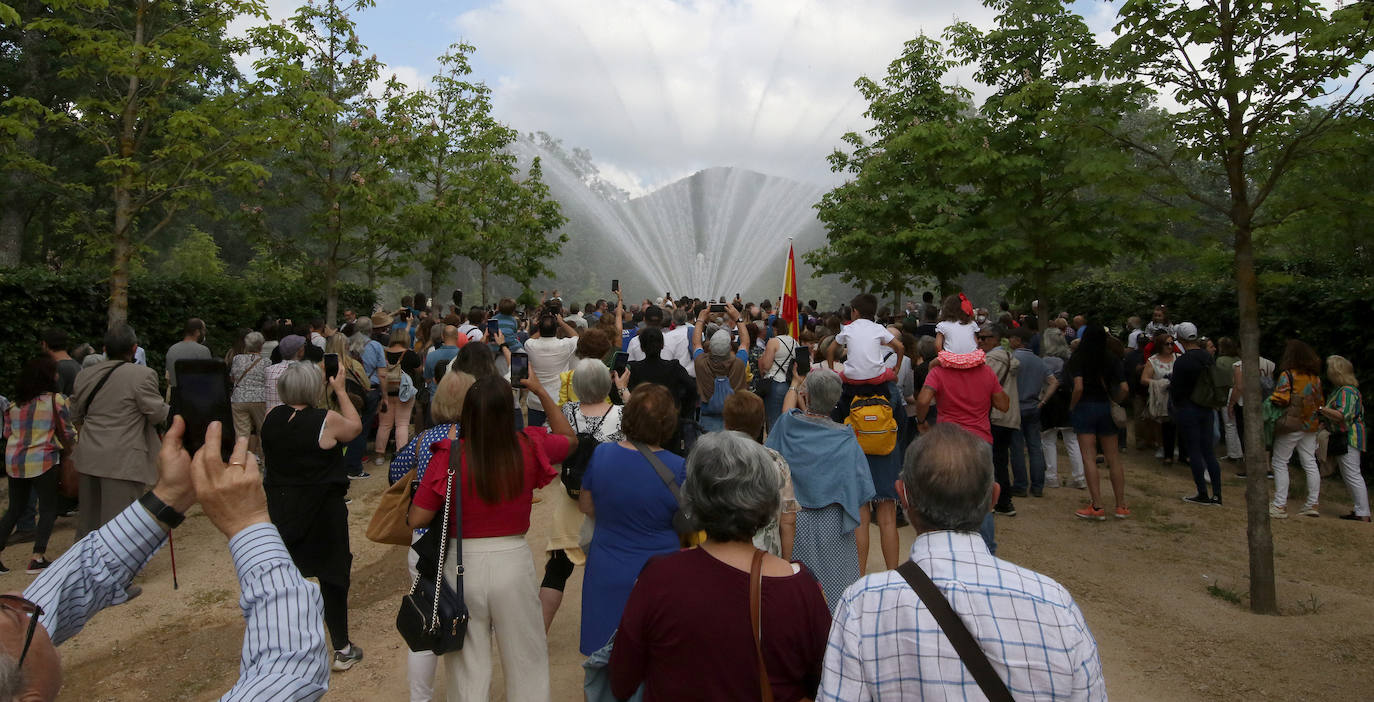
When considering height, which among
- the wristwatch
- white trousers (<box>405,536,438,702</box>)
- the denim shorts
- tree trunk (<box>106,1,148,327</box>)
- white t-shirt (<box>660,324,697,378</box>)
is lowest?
white trousers (<box>405,536,438,702</box>)

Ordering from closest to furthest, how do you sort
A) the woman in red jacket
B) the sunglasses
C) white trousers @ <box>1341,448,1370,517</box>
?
the sunglasses, the woman in red jacket, white trousers @ <box>1341,448,1370,517</box>

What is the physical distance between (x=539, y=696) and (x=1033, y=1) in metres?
16.7

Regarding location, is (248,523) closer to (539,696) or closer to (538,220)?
(539,696)

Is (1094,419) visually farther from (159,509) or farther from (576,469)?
(159,509)

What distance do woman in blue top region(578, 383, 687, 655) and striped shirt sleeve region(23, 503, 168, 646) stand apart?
2.15 m

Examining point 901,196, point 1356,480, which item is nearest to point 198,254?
point 901,196

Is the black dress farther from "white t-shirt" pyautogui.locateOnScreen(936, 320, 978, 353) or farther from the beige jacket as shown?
"white t-shirt" pyautogui.locateOnScreen(936, 320, 978, 353)

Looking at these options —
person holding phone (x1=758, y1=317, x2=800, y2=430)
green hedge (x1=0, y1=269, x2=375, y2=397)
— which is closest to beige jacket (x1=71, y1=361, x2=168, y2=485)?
green hedge (x1=0, y1=269, x2=375, y2=397)

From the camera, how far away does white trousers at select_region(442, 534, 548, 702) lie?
3.89 metres

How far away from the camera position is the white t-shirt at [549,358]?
8.94 meters

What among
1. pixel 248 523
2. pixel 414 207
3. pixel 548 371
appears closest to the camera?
pixel 248 523

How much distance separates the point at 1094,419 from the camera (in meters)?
9.05

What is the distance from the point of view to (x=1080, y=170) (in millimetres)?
6926

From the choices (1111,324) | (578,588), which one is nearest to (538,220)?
(1111,324)
